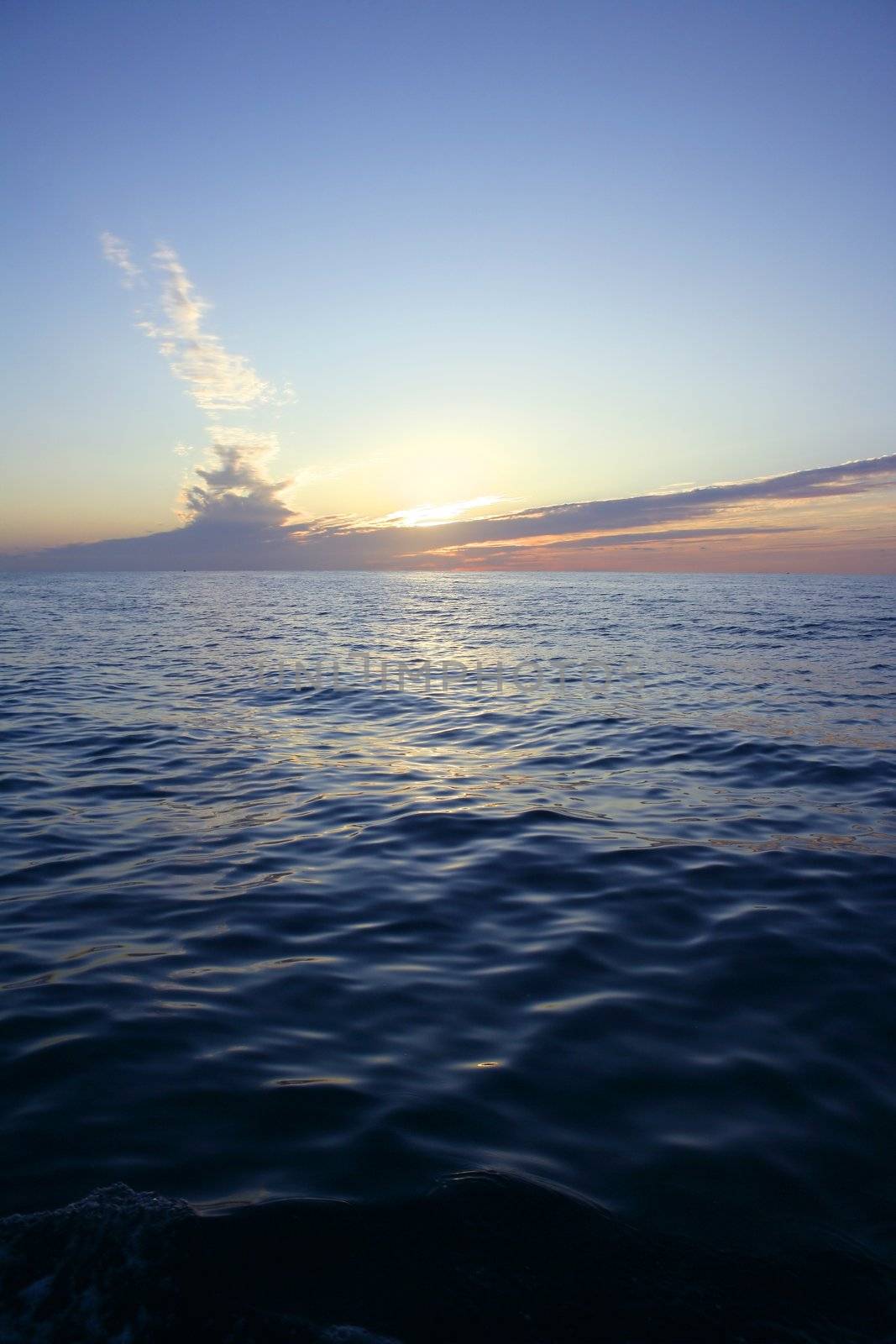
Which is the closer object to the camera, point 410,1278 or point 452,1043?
point 410,1278


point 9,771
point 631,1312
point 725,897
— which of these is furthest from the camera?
point 9,771

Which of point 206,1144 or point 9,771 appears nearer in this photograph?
point 206,1144

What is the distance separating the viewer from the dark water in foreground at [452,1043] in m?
2.97

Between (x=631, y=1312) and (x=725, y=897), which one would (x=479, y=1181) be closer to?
(x=631, y=1312)

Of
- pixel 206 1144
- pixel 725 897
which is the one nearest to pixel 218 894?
pixel 206 1144

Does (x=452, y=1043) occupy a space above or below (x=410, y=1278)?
below

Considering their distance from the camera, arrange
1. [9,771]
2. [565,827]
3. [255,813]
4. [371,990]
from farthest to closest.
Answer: [9,771] → [255,813] → [565,827] → [371,990]

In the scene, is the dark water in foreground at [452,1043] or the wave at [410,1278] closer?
the wave at [410,1278]

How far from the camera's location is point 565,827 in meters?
9.23

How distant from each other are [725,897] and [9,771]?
415 inches

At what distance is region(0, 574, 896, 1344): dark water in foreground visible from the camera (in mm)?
2967

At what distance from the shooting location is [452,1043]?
471 centimetres

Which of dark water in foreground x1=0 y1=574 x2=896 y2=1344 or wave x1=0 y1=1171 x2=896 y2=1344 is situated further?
dark water in foreground x1=0 y1=574 x2=896 y2=1344

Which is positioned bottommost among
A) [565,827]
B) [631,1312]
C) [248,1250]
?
[565,827]
